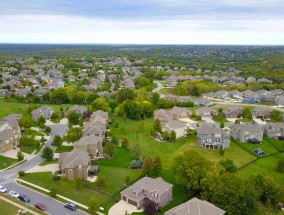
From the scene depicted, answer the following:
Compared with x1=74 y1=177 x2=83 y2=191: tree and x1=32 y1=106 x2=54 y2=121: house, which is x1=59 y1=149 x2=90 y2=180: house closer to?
Answer: x1=74 y1=177 x2=83 y2=191: tree

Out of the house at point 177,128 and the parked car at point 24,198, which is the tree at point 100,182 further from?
the house at point 177,128

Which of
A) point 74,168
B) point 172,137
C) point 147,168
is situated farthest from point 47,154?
point 172,137

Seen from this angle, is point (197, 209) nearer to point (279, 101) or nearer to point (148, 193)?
point (148, 193)

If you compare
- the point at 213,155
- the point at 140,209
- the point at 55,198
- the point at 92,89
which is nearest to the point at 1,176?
the point at 55,198

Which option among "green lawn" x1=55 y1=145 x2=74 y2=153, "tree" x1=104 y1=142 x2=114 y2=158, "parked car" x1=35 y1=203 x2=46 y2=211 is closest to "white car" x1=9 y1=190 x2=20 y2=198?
"parked car" x1=35 y1=203 x2=46 y2=211

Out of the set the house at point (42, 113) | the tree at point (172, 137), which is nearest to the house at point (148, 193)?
the tree at point (172, 137)
